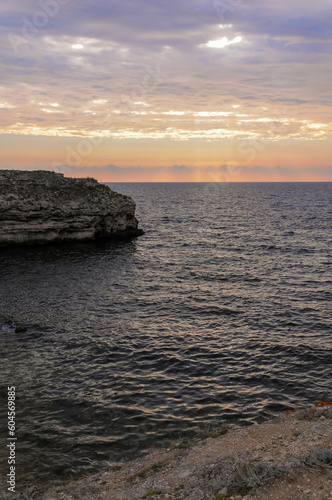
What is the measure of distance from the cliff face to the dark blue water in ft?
19.7

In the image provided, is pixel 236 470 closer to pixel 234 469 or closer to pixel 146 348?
pixel 234 469

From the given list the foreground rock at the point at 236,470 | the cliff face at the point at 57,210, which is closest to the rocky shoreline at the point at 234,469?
the foreground rock at the point at 236,470

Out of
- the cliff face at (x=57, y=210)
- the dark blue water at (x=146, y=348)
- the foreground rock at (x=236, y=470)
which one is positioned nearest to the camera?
the foreground rock at (x=236, y=470)

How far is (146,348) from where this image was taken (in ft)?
76.1

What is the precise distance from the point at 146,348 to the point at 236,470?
1311 centimetres

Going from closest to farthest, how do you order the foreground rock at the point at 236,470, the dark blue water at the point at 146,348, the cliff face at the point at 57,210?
1. the foreground rock at the point at 236,470
2. the dark blue water at the point at 146,348
3. the cliff face at the point at 57,210

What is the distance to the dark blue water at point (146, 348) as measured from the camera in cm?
1549

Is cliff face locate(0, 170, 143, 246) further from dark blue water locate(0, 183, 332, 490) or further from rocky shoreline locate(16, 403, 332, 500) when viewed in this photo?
rocky shoreline locate(16, 403, 332, 500)

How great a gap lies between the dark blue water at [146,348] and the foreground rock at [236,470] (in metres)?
1.58

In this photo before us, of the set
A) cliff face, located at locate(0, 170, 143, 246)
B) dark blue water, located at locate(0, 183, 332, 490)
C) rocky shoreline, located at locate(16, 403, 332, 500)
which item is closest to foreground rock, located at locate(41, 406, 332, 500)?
rocky shoreline, located at locate(16, 403, 332, 500)

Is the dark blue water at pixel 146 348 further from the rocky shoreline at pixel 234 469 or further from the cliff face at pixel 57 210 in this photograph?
the cliff face at pixel 57 210

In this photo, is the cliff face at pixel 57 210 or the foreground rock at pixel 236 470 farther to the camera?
the cliff face at pixel 57 210

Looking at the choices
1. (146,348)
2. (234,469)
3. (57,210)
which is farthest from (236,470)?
(57,210)

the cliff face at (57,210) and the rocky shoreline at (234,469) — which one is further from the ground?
the cliff face at (57,210)
